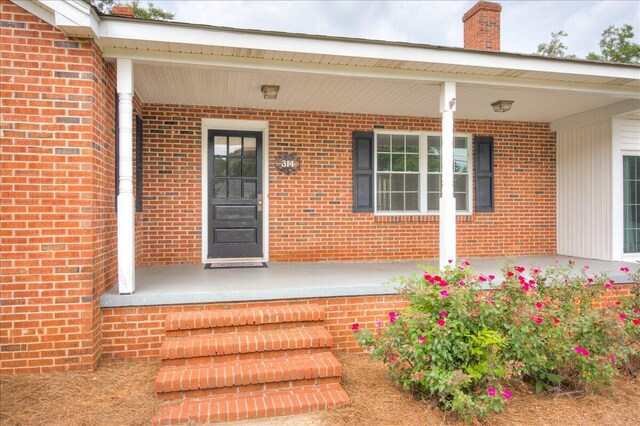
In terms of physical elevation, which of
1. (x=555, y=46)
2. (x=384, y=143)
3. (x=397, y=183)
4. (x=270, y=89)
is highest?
(x=555, y=46)

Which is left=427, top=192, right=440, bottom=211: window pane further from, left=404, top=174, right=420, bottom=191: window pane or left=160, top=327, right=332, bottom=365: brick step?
left=160, top=327, right=332, bottom=365: brick step

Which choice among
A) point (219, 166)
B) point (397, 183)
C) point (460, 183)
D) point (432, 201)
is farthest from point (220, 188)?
point (460, 183)

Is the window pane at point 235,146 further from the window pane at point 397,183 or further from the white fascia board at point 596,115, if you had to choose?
the white fascia board at point 596,115

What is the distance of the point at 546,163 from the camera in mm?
7414

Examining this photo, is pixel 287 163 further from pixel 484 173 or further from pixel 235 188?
pixel 484 173

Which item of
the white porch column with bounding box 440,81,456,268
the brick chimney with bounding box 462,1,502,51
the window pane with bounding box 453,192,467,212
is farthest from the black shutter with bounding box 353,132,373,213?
the brick chimney with bounding box 462,1,502,51

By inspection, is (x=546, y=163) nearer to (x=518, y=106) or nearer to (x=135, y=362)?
(x=518, y=106)

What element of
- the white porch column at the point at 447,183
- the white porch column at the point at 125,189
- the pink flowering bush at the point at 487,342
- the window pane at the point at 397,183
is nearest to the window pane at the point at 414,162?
the window pane at the point at 397,183

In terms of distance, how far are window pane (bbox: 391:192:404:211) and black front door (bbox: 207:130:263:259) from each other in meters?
2.18

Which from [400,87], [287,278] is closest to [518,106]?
[400,87]

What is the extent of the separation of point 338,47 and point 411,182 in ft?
10.7

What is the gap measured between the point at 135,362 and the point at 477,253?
5.51 meters

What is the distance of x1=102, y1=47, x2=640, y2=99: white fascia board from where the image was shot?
4055mm

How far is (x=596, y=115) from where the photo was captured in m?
6.46
